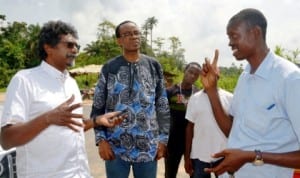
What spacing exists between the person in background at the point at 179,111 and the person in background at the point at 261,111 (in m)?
2.53

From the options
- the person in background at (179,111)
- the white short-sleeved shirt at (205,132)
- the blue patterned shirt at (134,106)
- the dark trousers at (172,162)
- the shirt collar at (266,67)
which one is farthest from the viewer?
the dark trousers at (172,162)

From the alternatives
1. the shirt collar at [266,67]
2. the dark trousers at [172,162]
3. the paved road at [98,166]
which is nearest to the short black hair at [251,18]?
the shirt collar at [266,67]

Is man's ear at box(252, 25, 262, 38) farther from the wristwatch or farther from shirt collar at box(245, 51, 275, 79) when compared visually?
the wristwatch

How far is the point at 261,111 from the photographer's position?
8.10ft

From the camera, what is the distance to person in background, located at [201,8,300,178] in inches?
94.0

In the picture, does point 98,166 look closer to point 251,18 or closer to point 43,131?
point 43,131

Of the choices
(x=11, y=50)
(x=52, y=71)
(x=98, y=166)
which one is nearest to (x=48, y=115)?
(x=52, y=71)

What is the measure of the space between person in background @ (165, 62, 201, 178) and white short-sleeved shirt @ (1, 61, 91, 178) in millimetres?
2487

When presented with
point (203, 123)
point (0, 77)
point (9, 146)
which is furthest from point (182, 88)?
point (0, 77)

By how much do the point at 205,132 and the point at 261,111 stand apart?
220cm

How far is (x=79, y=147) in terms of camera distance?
2.93 metres

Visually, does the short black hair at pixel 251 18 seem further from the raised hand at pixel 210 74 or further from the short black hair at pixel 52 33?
the short black hair at pixel 52 33

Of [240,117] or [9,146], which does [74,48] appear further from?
[240,117]

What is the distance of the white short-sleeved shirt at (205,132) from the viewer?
15.1ft
